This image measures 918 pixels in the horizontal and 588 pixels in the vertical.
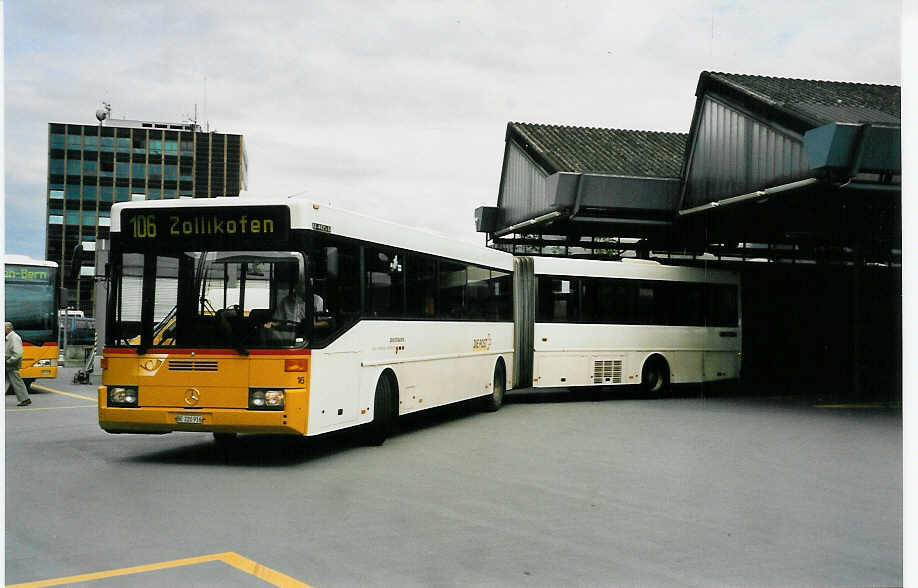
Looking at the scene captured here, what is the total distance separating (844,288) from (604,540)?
2425 cm

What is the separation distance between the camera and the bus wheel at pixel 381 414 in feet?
42.5

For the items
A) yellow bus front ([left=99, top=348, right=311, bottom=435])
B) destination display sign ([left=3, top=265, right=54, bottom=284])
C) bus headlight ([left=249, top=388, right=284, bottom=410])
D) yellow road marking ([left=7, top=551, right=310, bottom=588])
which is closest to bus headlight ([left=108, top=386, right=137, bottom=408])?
yellow bus front ([left=99, top=348, right=311, bottom=435])

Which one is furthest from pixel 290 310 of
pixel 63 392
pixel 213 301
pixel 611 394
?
pixel 63 392

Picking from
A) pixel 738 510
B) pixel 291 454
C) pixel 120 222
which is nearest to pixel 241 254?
pixel 120 222

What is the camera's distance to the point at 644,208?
24484 millimetres

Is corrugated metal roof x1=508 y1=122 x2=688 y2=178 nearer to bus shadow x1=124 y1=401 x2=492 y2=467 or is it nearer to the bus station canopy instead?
the bus station canopy

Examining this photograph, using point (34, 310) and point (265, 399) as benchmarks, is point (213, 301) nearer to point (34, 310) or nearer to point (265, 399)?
point (265, 399)

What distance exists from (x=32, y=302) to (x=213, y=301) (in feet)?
48.3

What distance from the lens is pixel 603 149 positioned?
28.5 metres

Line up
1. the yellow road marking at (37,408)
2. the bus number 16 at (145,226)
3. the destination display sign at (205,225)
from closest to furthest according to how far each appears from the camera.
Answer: the destination display sign at (205,225)
the bus number 16 at (145,226)
the yellow road marking at (37,408)

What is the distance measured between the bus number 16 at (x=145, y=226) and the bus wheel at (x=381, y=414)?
11.4 feet

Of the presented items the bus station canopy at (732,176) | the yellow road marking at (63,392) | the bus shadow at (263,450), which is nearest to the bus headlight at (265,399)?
the bus shadow at (263,450)

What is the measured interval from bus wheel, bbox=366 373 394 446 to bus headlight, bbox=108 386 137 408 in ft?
10.2

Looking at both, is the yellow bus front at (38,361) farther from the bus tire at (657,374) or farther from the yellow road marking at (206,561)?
the yellow road marking at (206,561)
